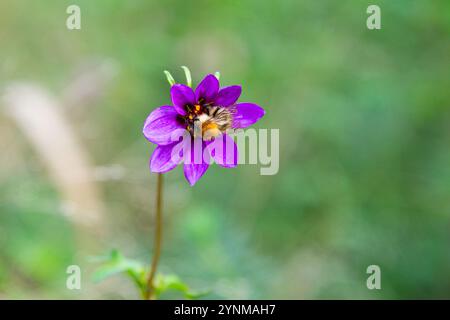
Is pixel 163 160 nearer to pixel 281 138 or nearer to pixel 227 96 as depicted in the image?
pixel 227 96

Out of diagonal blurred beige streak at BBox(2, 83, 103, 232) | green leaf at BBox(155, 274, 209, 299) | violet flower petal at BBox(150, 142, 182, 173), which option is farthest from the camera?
diagonal blurred beige streak at BBox(2, 83, 103, 232)

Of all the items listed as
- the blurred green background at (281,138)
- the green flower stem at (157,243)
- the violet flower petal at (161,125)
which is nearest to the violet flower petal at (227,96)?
the violet flower petal at (161,125)

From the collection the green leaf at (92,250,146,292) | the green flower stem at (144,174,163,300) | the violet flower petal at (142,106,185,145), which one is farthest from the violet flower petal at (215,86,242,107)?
the green leaf at (92,250,146,292)

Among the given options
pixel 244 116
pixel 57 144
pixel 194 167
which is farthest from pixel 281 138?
pixel 194 167

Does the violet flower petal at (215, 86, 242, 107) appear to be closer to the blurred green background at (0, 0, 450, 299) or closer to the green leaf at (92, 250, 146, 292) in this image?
the green leaf at (92, 250, 146, 292)

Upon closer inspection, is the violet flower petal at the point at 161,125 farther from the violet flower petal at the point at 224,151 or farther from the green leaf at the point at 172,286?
the green leaf at the point at 172,286
